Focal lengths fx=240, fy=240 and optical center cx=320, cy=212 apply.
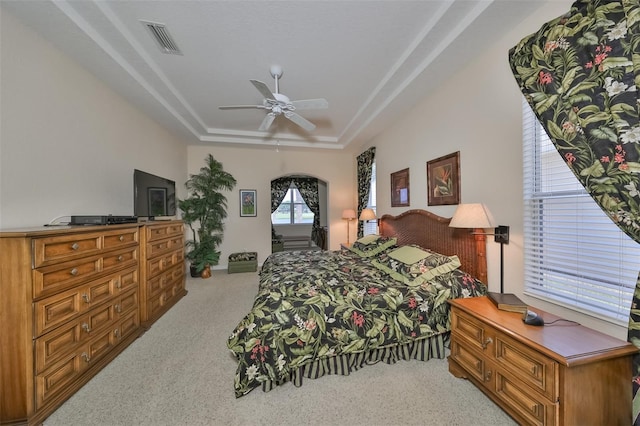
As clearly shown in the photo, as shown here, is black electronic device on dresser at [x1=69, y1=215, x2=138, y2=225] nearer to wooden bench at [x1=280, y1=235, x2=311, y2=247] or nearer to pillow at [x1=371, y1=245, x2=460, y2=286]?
pillow at [x1=371, y1=245, x2=460, y2=286]

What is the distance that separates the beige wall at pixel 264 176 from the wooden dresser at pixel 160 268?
192 centimetres

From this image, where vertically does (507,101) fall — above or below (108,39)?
below

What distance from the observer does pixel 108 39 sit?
224 cm

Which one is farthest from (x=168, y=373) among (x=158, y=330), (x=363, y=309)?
(x=363, y=309)

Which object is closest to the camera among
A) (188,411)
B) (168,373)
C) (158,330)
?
→ (188,411)

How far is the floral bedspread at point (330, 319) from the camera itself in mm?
1801

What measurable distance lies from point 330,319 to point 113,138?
11.1 feet

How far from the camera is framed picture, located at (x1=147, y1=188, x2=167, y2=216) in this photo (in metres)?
3.35

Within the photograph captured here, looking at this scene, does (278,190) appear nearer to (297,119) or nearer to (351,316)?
(297,119)

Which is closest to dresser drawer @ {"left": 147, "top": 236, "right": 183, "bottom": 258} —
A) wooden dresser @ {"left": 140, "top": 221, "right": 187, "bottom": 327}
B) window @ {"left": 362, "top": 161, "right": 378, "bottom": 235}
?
wooden dresser @ {"left": 140, "top": 221, "right": 187, "bottom": 327}

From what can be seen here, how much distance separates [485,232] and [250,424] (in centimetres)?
247

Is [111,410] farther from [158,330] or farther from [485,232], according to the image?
[485,232]

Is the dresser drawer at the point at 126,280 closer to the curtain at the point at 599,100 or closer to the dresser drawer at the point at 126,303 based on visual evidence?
the dresser drawer at the point at 126,303

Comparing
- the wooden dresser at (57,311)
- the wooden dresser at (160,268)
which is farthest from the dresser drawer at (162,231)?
the wooden dresser at (57,311)
